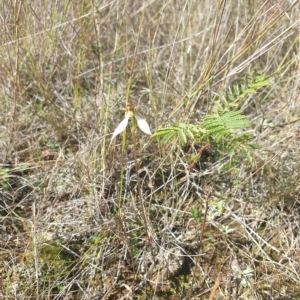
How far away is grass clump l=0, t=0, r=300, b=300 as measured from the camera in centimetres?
130

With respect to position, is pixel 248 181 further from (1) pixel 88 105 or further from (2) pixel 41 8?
(2) pixel 41 8

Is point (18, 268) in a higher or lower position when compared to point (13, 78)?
lower

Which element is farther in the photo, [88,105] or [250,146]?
[88,105]

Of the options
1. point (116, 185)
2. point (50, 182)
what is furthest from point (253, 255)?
point (50, 182)

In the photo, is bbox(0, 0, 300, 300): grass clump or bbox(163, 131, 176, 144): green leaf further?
bbox(0, 0, 300, 300): grass clump

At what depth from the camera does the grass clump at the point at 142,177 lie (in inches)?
51.2

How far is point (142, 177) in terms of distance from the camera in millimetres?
1593

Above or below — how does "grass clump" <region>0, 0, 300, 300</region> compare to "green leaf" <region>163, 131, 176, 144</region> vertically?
below

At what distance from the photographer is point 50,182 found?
1.46m

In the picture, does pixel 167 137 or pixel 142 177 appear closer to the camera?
pixel 167 137

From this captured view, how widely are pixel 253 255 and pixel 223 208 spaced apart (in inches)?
8.3

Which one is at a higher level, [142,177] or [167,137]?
[167,137]

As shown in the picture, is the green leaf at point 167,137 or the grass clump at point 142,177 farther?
the grass clump at point 142,177

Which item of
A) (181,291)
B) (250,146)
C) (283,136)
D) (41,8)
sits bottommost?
(181,291)
